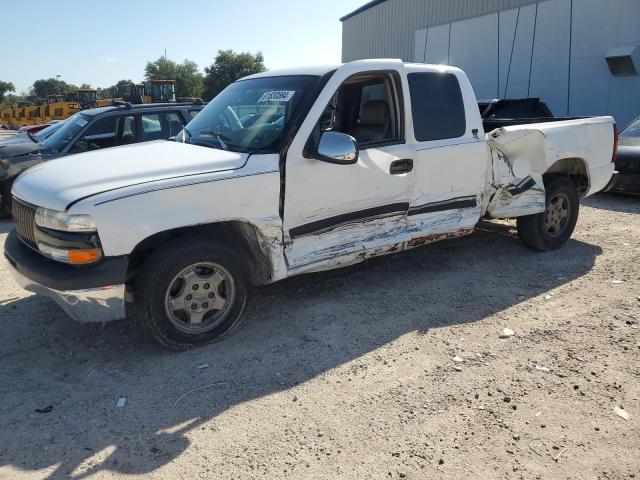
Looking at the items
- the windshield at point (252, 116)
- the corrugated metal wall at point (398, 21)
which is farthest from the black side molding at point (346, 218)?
the corrugated metal wall at point (398, 21)

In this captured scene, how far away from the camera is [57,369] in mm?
3439

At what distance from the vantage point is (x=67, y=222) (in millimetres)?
3107

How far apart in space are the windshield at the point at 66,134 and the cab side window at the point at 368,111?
4.54 meters

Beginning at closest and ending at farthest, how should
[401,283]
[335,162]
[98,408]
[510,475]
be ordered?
[510,475], [98,408], [335,162], [401,283]

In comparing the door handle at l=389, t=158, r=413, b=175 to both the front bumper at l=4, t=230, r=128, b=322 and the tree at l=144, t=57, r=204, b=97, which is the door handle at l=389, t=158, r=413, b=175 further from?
the tree at l=144, t=57, r=204, b=97

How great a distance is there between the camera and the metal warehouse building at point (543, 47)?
1310 centimetres

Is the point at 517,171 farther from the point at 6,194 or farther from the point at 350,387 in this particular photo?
the point at 6,194

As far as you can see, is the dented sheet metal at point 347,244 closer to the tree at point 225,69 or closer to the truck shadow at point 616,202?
the truck shadow at point 616,202

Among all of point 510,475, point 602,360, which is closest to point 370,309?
point 602,360

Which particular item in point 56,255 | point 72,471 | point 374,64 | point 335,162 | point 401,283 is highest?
point 374,64

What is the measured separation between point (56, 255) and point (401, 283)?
2949 mm

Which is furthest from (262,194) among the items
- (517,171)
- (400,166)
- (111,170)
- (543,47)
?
(543,47)

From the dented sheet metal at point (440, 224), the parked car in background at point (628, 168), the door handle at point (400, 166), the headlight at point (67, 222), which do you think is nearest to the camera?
the headlight at point (67, 222)

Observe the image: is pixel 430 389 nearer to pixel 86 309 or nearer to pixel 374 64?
pixel 86 309
